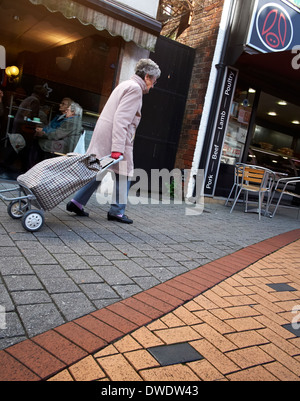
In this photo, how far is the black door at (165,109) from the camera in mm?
7449

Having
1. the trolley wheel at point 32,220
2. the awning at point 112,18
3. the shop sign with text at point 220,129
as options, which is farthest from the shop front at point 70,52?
the trolley wheel at point 32,220

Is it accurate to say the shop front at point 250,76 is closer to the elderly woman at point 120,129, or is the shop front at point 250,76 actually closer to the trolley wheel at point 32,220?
the elderly woman at point 120,129

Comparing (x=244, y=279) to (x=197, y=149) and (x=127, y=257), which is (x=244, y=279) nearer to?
(x=127, y=257)

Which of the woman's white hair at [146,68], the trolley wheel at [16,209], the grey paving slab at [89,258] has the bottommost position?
the grey paving slab at [89,258]

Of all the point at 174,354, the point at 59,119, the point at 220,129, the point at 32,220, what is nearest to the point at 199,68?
the point at 220,129

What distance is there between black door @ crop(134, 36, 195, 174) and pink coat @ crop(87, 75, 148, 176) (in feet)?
10.3

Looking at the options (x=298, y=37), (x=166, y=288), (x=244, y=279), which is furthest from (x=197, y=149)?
(x=166, y=288)

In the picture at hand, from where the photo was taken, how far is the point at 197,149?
7.74 m

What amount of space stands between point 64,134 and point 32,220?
3958 millimetres

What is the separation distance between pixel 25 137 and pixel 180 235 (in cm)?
426

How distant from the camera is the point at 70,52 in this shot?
348 inches

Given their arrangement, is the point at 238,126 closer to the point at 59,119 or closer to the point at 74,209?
the point at 59,119

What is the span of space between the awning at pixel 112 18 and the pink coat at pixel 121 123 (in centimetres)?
166

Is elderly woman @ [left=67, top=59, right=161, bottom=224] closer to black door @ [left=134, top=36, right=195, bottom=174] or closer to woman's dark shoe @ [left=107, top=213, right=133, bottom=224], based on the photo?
woman's dark shoe @ [left=107, top=213, right=133, bottom=224]
